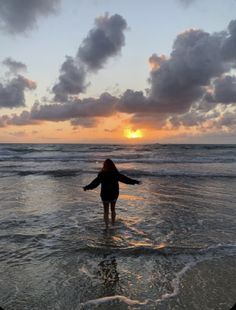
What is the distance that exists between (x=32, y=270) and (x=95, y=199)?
23.0 ft

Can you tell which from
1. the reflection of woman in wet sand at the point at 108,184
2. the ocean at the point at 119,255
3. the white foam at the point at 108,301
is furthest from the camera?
the reflection of woman in wet sand at the point at 108,184

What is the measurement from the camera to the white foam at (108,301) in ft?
14.7

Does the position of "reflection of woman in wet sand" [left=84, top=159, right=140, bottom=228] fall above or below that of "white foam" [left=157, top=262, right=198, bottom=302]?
above

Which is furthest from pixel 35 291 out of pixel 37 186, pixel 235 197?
pixel 37 186

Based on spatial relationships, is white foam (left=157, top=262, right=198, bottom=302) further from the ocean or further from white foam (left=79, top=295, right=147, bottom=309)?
white foam (left=79, top=295, right=147, bottom=309)

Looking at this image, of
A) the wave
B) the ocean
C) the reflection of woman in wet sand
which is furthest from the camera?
the reflection of woman in wet sand

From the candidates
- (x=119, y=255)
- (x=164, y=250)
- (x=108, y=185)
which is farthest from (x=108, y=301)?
(x=108, y=185)

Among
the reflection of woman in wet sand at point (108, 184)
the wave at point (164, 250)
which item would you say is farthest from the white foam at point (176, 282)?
the reflection of woman in wet sand at point (108, 184)

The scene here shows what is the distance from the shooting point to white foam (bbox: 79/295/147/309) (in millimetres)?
4492

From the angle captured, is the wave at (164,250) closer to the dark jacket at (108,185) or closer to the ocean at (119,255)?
the ocean at (119,255)

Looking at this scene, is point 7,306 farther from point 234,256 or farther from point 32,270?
point 234,256

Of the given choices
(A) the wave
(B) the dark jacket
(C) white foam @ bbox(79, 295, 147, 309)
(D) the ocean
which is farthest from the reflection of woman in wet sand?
(C) white foam @ bbox(79, 295, 147, 309)

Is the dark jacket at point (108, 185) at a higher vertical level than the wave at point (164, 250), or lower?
higher

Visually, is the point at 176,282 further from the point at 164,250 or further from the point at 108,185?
the point at 108,185
